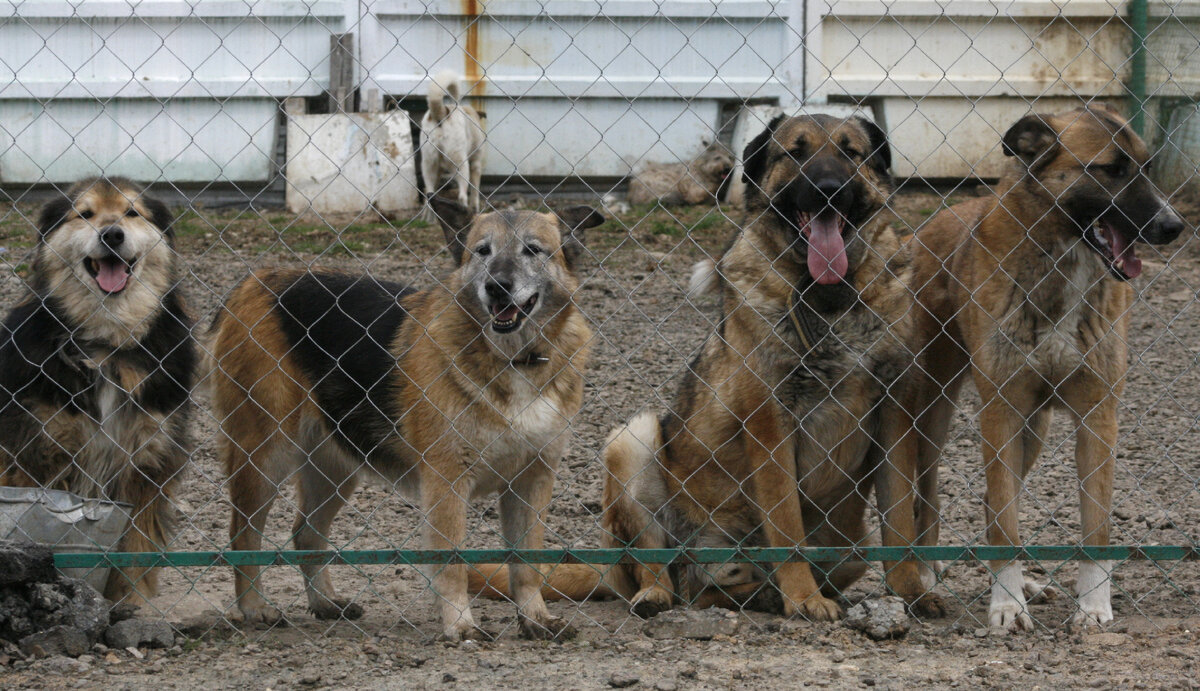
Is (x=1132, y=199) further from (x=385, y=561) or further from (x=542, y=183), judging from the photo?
(x=542, y=183)

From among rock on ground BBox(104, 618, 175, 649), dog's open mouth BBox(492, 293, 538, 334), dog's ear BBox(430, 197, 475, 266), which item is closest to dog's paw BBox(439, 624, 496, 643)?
rock on ground BBox(104, 618, 175, 649)

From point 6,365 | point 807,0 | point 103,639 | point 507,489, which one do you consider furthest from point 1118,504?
point 807,0

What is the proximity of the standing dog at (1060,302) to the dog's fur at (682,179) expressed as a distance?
694 cm

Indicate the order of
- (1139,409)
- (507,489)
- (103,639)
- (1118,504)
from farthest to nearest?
(1139,409) → (1118,504) → (507,489) → (103,639)

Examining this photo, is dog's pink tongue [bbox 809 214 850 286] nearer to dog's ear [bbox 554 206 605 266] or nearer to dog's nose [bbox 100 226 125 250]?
dog's ear [bbox 554 206 605 266]

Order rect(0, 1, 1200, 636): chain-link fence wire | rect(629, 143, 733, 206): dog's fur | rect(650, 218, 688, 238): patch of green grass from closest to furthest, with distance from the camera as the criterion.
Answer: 1. rect(0, 1, 1200, 636): chain-link fence wire
2. rect(650, 218, 688, 238): patch of green grass
3. rect(629, 143, 733, 206): dog's fur

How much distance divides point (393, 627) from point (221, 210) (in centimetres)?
794

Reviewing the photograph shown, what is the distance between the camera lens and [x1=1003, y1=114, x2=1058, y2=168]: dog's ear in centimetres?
414

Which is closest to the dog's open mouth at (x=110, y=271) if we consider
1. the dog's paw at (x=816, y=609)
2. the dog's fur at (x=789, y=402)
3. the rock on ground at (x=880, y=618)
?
the dog's fur at (x=789, y=402)

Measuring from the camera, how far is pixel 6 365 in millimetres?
4234

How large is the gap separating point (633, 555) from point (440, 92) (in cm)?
790

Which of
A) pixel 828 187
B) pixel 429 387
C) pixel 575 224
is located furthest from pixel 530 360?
pixel 828 187

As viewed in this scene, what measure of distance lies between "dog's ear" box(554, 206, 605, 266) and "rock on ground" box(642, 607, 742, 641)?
1387 mm

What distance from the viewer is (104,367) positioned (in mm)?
4289
